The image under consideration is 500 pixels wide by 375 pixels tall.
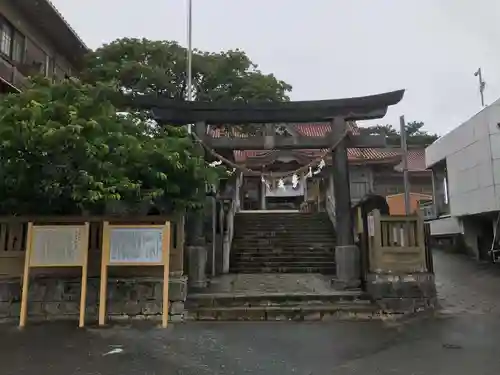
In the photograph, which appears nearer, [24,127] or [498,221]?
[24,127]

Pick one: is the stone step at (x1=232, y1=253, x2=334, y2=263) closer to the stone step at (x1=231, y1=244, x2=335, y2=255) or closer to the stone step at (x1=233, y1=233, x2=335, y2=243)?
the stone step at (x1=231, y1=244, x2=335, y2=255)

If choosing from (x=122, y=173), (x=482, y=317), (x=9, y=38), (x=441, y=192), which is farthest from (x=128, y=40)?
(x=482, y=317)

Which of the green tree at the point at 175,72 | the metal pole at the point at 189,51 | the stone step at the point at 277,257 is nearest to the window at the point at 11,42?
the green tree at the point at 175,72

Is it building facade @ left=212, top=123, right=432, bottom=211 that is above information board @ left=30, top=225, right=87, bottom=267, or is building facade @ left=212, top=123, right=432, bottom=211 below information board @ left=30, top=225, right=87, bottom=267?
above

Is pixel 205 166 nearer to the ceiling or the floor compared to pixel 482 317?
nearer to the ceiling

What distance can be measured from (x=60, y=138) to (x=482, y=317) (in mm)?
8901

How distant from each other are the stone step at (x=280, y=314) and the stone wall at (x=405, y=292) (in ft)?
1.78

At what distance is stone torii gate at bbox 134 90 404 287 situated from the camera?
12.3 m

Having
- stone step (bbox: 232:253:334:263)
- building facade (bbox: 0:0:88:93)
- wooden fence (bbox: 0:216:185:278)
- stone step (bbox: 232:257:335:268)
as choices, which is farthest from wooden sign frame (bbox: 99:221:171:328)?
building facade (bbox: 0:0:88:93)

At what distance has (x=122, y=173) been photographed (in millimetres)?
9125

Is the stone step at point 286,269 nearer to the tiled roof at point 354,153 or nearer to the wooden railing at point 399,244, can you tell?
the wooden railing at point 399,244

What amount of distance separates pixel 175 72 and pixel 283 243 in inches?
399

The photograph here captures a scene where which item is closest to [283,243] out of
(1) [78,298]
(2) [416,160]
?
(1) [78,298]

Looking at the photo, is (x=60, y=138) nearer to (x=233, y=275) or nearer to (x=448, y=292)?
(x=233, y=275)
